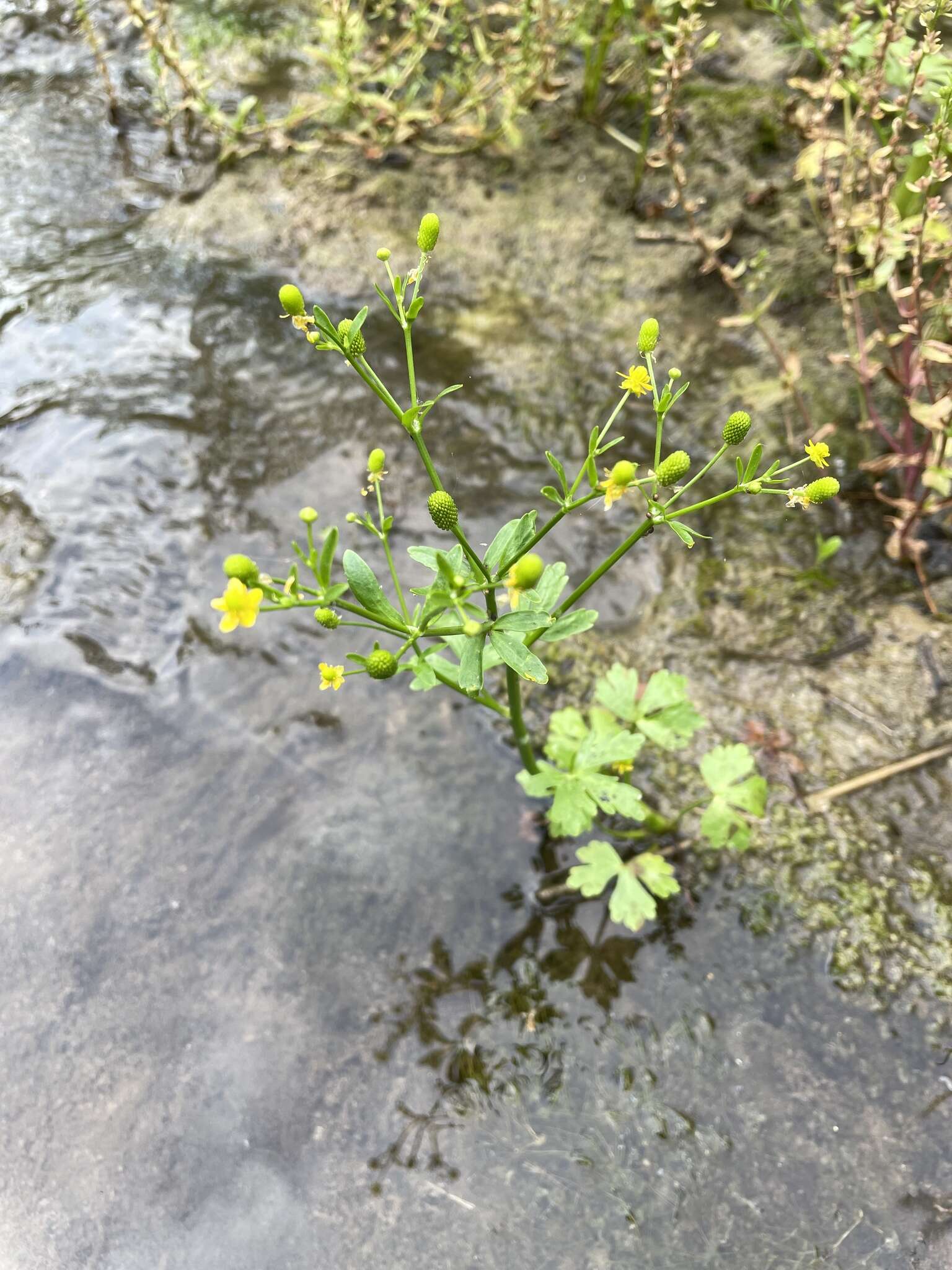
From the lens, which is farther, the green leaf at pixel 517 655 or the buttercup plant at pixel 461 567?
the green leaf at pixel 517 655

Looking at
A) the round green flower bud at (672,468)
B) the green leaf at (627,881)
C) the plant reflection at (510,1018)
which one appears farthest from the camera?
the green leaf at (627,881)

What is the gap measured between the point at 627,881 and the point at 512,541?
103 centimetres

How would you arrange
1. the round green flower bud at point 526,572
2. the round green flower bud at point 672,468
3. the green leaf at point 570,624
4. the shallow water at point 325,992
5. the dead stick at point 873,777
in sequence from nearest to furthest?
the round green flower bud at point 526,572 < the round green flower bud at point 672,468 < the green leaf at point 570,624 < the shallow water at point 325,992 < the dead stick at point 873,777

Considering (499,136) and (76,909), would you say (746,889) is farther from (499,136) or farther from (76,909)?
(499,136)

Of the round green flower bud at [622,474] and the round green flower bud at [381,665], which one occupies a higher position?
the round green flower bud at [622,474]

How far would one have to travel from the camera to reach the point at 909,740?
2.54m

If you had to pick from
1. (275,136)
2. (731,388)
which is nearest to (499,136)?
(275,136)

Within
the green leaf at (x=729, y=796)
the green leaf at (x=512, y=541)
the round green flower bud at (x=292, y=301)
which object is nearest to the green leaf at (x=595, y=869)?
the green leaf at (x=729, y=796)

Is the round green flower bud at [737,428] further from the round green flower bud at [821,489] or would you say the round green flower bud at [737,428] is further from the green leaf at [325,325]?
the green leaf at [325,325]

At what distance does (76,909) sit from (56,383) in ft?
6.67

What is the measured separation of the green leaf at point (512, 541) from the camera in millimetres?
1668

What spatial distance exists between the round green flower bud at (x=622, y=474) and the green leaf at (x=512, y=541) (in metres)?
0.20

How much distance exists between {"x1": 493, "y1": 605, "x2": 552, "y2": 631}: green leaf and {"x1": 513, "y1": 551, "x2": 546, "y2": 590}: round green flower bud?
7.4 inches

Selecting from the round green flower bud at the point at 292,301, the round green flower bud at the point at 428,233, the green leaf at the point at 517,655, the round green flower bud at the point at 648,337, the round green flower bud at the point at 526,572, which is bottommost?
the green leaf at the point at 517,655
